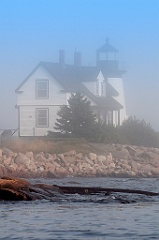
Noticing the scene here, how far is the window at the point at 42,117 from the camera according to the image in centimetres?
6347

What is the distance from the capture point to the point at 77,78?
70312 millimetres

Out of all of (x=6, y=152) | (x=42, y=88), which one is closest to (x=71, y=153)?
(x=6, y=152)

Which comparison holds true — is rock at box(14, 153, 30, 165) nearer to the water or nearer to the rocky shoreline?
the rocky shoreline

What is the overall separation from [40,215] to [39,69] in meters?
49.5

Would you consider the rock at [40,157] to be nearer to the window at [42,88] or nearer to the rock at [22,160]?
the rock at [22,160]

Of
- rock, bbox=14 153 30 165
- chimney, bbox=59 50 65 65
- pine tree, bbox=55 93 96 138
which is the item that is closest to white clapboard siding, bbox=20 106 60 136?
pine tree, bbox=55 93 96 138

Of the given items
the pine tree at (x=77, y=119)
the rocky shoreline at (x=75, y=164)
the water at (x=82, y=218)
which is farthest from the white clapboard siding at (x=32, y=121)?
the water at (x=82, y=218)

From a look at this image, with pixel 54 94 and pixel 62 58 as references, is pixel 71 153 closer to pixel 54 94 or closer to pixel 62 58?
pixel 54 94

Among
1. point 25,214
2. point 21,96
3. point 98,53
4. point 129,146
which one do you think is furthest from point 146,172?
point 98,53

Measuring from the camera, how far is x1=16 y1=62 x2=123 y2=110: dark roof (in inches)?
2603

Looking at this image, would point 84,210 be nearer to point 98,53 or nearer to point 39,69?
point 39,69

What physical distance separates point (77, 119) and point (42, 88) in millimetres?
9713

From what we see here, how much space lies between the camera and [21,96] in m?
65.8

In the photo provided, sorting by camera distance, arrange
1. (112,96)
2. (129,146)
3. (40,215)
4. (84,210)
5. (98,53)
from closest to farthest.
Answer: (40,215) < (84,210) < (129,146) < (112,96) < (98,53)
